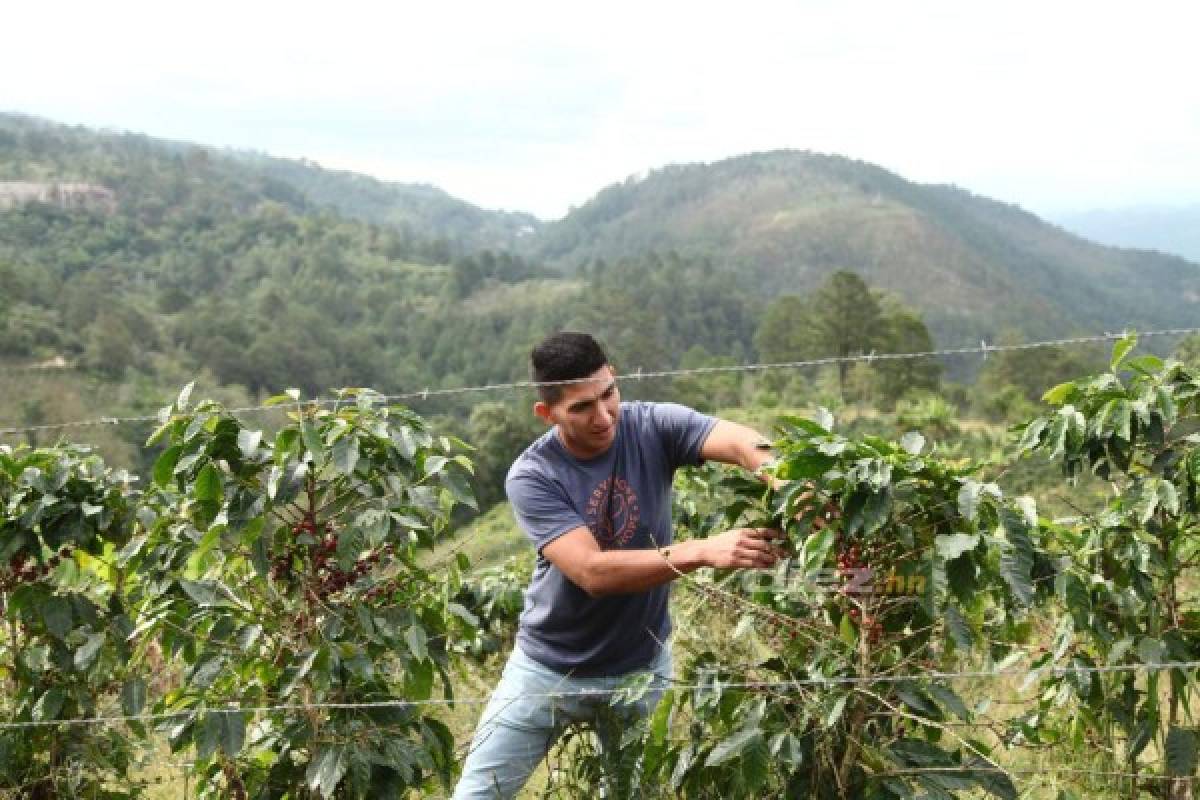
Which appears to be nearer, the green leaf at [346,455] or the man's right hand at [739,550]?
the man's right hand at [739,550]

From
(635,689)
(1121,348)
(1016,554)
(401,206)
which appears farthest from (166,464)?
(401,206)

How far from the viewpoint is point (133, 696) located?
2957 mm

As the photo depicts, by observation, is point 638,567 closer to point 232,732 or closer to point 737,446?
point 737,446

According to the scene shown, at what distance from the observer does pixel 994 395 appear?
36281 millimetres

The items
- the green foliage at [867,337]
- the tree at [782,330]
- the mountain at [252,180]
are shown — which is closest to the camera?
the green foliage at [867,337]

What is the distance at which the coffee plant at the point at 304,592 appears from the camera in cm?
265

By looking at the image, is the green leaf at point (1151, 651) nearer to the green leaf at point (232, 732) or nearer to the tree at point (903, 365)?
the green leaf at point (232, 732)

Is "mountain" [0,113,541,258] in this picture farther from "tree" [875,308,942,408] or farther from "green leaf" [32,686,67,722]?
"green leaf" [32,686,67,722]

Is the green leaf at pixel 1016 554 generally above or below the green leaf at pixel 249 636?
above

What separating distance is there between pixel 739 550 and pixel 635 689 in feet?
1.32

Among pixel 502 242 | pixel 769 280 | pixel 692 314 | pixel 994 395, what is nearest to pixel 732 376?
pixel 994 395

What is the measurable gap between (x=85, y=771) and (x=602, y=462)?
162cm

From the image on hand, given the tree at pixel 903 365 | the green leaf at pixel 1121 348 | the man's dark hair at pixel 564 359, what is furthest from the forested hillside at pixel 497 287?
the green leaf at pixel 1121 348

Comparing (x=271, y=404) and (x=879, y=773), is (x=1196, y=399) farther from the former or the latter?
(x=271, y=404)
